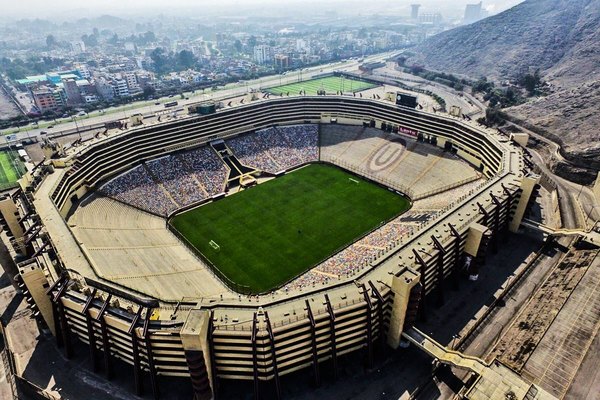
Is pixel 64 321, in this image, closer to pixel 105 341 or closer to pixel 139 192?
pixel 105 341

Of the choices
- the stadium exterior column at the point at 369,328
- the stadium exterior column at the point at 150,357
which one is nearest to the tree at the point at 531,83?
the stadium exterior column at the point at 369,328

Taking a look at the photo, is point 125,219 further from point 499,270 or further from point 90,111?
point 90,111

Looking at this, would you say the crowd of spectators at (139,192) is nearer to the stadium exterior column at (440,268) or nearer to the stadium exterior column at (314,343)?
the stadium exterior column at (314,343)

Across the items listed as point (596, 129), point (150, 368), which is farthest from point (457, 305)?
point (596, 129)

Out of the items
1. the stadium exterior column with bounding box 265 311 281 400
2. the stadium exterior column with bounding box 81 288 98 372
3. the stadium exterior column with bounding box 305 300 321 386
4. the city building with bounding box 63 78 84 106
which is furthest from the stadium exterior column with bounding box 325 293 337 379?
the city building with bounding box 63 78 84 106

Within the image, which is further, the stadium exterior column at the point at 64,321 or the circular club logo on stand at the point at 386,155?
the circular club logo on stand at the point at 386,155

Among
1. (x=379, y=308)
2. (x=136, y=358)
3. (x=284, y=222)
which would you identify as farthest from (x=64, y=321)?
(x=284, y=222)
